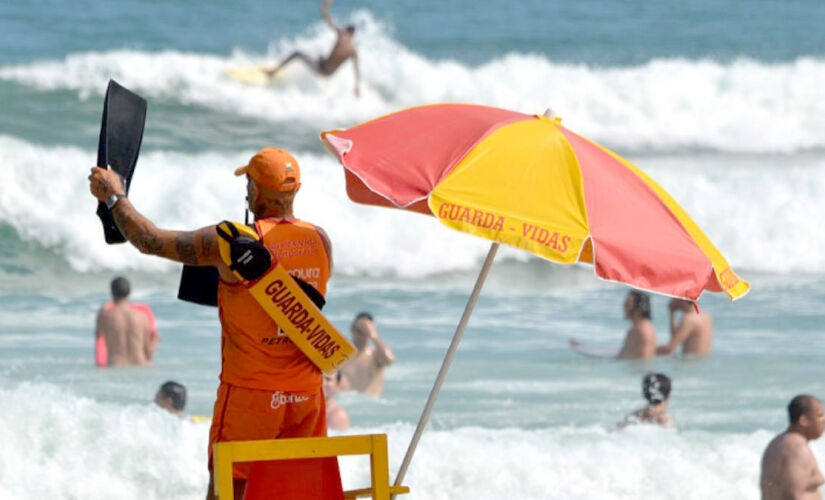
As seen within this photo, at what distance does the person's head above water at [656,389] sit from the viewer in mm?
8523

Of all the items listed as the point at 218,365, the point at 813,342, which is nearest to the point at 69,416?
the point at 218,365

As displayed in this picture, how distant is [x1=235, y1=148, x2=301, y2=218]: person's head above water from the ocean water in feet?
10.6

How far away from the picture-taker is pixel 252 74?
2167 centimetres

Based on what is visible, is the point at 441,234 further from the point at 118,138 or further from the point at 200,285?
the point at 118,138

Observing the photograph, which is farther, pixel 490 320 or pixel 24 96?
pixel 24 96

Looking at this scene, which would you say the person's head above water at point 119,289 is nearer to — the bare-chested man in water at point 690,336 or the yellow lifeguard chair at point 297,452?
the bare-chested man in water at point 690,336

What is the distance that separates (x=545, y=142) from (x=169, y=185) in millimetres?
11891

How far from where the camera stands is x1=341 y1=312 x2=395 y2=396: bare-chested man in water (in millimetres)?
9547

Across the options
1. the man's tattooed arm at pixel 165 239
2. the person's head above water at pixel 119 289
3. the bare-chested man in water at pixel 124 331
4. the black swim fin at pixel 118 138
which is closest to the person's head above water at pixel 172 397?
the bare-chested man in water at pixel 124 331

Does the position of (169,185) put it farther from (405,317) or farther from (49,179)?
(405,317)

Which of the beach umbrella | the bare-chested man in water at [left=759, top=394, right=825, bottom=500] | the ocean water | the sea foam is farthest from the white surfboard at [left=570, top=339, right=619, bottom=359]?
the sea foam

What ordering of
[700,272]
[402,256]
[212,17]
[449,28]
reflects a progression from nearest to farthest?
[700,272]
[402,256]
[212,17]
[449,28]

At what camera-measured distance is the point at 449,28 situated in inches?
1065

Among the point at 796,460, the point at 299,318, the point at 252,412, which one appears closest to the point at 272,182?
the point at 299,318
